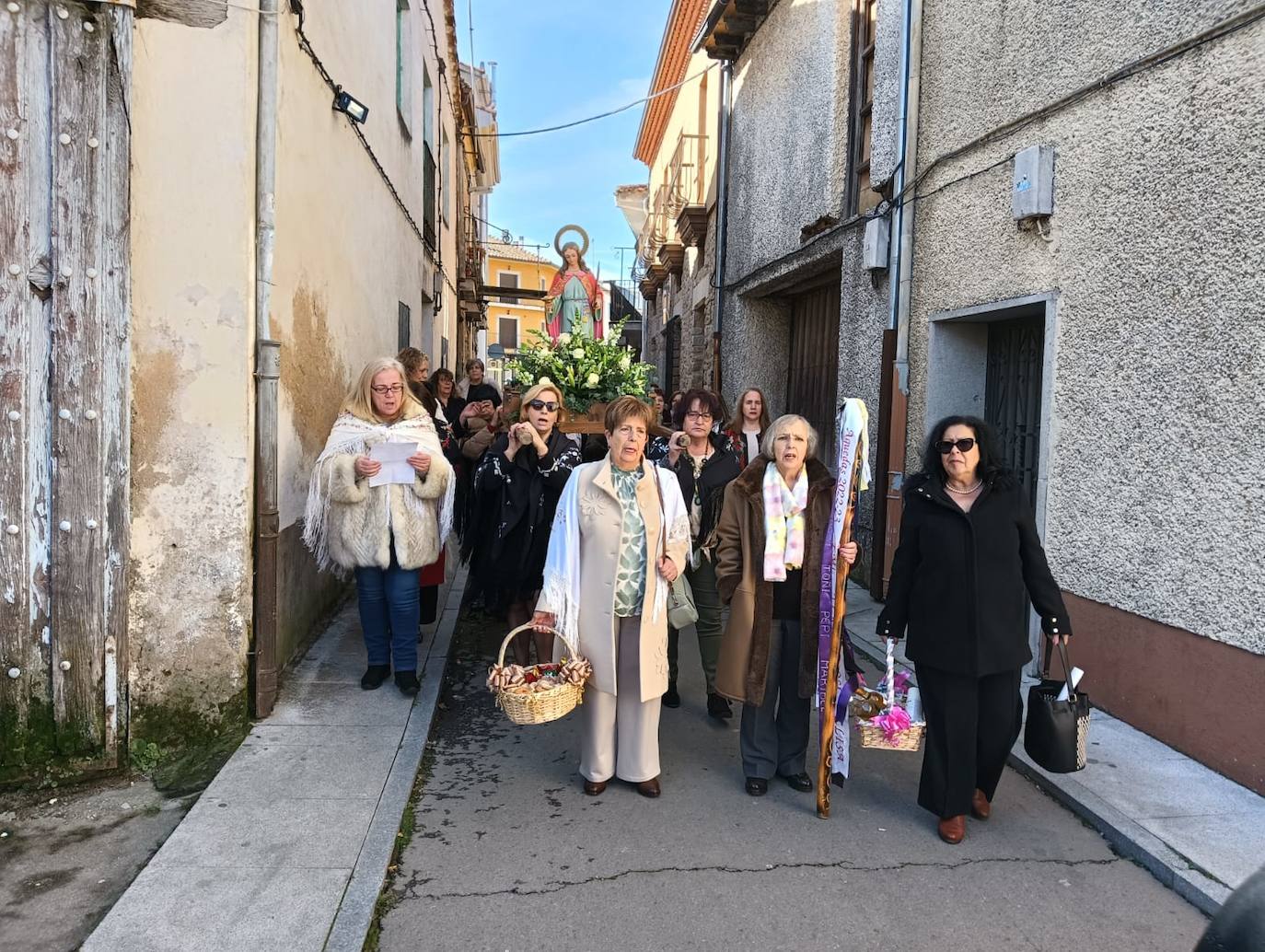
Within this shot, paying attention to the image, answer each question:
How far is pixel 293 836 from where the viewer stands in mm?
3516

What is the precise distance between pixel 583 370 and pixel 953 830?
384 cm

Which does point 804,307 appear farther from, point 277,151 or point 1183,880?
point 1183,880

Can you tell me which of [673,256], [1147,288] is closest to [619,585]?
[1147,288]

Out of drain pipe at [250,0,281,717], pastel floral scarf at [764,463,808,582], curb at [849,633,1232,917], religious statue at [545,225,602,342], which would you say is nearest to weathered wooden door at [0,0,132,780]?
drain pipe at [250,0,281,717]

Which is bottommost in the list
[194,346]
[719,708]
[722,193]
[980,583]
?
[719,708]

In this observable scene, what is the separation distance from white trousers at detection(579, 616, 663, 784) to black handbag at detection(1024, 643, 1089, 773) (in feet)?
4.98

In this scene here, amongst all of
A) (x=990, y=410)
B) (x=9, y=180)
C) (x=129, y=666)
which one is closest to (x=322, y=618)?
(x=129, y=666)

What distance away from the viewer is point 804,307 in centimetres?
1052

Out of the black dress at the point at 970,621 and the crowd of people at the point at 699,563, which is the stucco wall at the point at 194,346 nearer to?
the crowd of people at the point at 699,563

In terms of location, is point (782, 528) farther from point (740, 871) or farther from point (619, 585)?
point (740, 871)

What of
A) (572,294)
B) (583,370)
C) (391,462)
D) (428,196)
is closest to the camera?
(391,462)

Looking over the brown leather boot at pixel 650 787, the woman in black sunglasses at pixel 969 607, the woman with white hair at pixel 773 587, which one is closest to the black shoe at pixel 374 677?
the brown leather boot at pixel 650 787

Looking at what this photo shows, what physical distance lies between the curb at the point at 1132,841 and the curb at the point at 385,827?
9.03ft

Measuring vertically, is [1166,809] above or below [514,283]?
below
